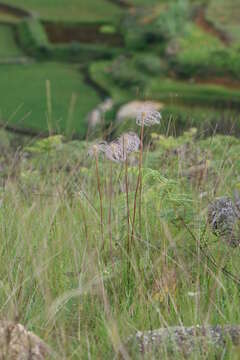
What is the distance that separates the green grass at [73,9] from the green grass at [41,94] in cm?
327

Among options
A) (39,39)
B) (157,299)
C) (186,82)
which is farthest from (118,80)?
(157,299)

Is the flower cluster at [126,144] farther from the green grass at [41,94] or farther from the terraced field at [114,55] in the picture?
the green grass at [41,94]

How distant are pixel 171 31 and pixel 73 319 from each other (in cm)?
1543

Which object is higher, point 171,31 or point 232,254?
point 232,254

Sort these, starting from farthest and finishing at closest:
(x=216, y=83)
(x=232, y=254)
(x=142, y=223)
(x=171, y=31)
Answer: (x=171, y=31) → (x=216, y=83) → (x=142, y=223) → (x=232, y=254)

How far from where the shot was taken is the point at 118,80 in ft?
51.0

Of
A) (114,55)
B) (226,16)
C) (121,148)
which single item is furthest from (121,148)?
(226,16)

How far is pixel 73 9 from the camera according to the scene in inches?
856

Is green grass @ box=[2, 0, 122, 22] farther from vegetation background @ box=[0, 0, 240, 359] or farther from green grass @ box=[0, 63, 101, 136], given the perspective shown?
vegetation background @ box=[0, 0, 240, 359]

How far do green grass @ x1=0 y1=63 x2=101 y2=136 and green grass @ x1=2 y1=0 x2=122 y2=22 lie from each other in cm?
327

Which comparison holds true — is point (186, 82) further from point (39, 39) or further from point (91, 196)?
point (91, 196)

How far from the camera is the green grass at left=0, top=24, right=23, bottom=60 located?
18547mm

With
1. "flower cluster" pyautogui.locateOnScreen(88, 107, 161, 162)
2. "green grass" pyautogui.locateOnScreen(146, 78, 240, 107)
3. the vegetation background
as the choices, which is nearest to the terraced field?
"green grass" pyautogui.locateOnScreen(146, 78, 240, 107)

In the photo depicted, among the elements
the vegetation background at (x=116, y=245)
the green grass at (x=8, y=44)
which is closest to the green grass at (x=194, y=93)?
the green grass at (x=8, y=44)
